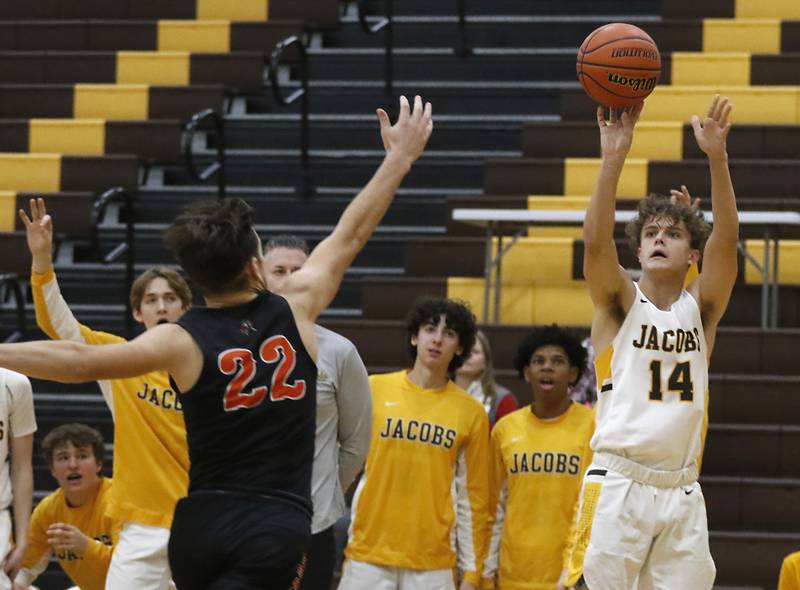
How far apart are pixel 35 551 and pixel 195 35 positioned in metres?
5.51

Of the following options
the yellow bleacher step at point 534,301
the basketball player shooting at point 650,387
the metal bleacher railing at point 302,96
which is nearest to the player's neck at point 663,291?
the basketball player shooting at point 650,387

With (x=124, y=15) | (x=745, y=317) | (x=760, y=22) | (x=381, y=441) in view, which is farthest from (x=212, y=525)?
(x=124, y=15)

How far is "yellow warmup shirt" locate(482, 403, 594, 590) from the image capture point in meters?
6.60

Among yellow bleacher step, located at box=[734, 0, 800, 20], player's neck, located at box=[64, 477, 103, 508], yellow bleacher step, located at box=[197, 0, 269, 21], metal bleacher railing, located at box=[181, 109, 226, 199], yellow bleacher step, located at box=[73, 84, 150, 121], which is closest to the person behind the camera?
player's neck, located at box=[64, 477, 103, 508]

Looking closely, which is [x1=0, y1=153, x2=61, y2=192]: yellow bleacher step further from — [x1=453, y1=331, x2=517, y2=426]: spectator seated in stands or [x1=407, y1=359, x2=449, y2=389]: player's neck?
[x1=407, y1=359, x2=449, y2=389]: player's neck

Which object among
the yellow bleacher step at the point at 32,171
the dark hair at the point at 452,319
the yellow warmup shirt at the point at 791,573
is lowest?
the yellow warmup shirt at the point at 791,573

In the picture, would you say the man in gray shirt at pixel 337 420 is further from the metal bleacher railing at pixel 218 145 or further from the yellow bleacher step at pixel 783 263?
the yellow bleacher step at pixel 783 263

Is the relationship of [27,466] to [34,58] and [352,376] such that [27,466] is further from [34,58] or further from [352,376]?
[34,58]

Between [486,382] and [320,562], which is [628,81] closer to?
[320,562]

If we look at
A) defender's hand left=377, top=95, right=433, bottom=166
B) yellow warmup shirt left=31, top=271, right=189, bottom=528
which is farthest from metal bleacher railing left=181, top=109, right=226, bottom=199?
defender's hand left=377, top=95, right=433, bottom=166

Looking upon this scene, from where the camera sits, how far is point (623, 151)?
5109 mm

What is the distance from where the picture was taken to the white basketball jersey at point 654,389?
5176 mm

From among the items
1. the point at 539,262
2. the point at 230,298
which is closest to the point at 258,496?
the point at 230,298

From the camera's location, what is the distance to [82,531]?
23.6 feet
